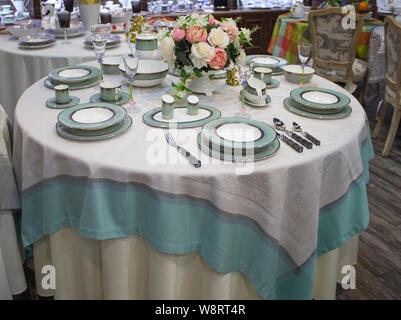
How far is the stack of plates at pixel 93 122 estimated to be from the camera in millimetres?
1250

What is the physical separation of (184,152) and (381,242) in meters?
1.40

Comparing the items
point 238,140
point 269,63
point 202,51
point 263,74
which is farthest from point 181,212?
point 269,63

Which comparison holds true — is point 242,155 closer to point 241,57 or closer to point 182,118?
point 182,118

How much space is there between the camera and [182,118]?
1.43 metres

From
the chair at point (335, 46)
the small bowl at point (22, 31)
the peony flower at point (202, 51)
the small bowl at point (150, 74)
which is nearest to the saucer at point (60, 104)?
the small bowl at point (150, 74)

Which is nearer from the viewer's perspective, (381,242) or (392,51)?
(381,242)

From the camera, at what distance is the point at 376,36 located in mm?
3295

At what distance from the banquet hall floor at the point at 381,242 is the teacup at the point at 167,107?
0.99 m

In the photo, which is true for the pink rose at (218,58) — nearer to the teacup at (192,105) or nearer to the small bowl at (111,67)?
the teacup at (192,105)

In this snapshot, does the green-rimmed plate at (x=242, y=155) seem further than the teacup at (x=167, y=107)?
No

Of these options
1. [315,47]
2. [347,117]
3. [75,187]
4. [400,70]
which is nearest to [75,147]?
[75,187]

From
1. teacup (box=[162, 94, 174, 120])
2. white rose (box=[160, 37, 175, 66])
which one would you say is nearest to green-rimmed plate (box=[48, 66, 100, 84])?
white rose (box=[160, 37, 175, 66])

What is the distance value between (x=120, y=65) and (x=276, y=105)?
727mm

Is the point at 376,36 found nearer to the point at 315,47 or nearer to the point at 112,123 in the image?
the point at 315,47
